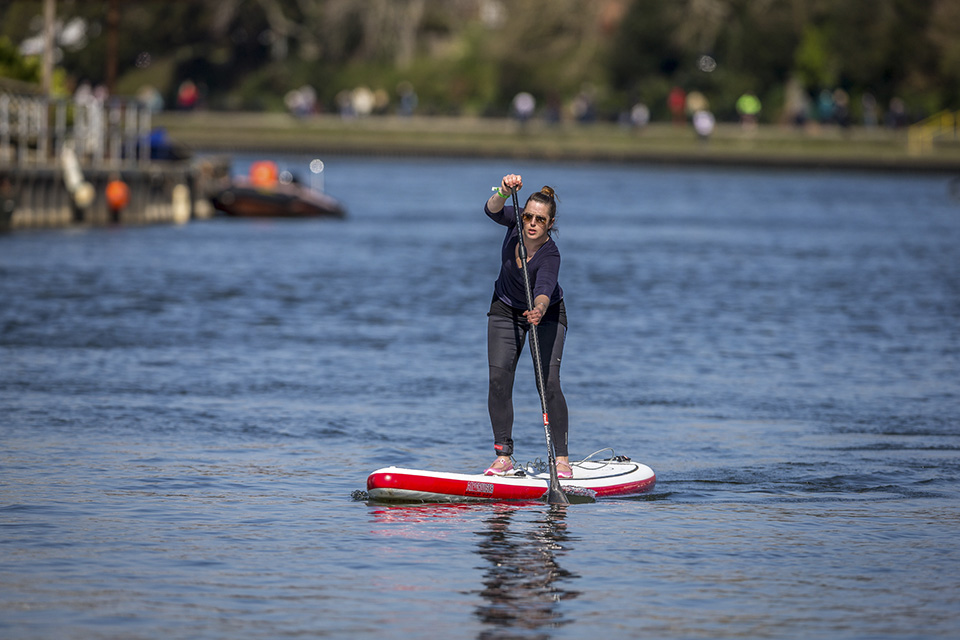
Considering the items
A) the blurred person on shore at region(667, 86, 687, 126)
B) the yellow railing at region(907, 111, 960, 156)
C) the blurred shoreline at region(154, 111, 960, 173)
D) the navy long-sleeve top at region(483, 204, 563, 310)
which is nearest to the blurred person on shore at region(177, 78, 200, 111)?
the blurred shoreline at region(154, 111, 960, 173)

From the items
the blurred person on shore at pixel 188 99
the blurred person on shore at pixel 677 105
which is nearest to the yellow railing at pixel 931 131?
the blurred person on shore at pixel 677 105

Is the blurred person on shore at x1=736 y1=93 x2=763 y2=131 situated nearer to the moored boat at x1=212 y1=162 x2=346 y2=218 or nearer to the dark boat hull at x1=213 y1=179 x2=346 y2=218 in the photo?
the moored boat at x1=212 y1=162 x2=346 y2=218

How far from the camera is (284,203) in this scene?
159 feet

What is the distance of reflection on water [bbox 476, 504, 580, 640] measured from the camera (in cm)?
941

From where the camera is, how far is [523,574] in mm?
10414

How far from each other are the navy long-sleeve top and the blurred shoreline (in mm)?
61775

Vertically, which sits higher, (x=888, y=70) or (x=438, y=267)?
(x=888, y=70)

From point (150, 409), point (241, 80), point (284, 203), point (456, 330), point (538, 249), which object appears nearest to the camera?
point (538, 249)

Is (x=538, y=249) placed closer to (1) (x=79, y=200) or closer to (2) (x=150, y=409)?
(2) (x=150, y=409)

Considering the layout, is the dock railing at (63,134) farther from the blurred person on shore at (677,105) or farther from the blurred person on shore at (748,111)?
the blurred person on shore at (677,105)

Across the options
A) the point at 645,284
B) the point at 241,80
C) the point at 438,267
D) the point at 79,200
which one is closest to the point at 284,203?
the point at 79,200

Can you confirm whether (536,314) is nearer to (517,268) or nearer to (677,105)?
(517,268)

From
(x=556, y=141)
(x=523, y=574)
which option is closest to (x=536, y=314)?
(x=523, y=574)

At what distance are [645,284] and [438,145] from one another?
51641 millimetres
